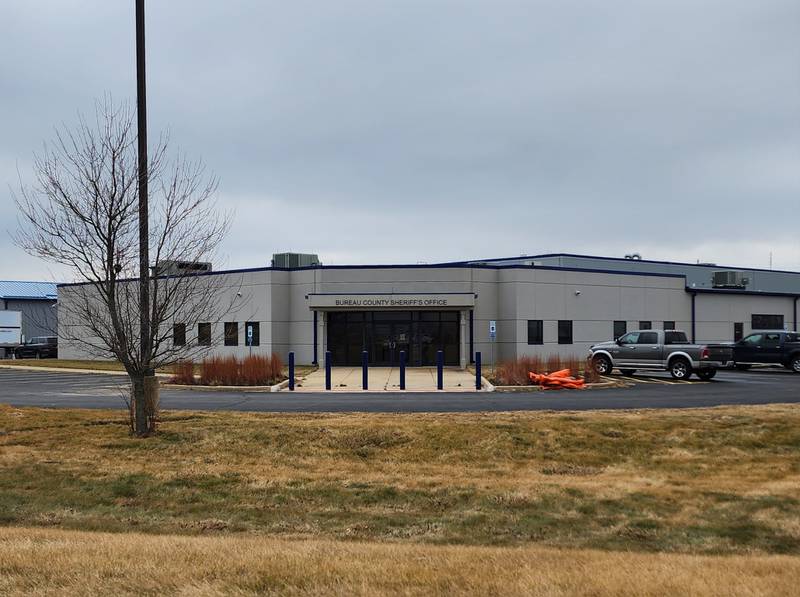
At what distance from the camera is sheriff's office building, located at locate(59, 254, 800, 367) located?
3762cm

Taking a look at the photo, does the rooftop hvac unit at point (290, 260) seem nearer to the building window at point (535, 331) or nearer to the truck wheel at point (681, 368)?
the building window at point (535, 331)

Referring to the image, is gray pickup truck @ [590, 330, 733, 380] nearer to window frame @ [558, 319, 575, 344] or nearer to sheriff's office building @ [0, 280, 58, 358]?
window frame @ [558, 319, 575, 344]

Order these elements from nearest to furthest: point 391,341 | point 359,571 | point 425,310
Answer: point 359,571
point 391,341
point 425,310

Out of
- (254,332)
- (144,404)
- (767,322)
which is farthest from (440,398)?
(767,322)

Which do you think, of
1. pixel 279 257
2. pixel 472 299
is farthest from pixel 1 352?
pixel 472 299

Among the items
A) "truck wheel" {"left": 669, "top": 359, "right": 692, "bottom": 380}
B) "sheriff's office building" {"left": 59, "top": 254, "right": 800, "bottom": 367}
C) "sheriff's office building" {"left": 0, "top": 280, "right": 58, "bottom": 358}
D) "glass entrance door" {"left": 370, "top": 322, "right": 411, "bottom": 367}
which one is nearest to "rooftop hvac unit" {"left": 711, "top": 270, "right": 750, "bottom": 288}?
"sheriff's office building" {"left": 59, "top": 254, "right": 800, "bottom": 367}

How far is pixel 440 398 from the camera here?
21.1 metres

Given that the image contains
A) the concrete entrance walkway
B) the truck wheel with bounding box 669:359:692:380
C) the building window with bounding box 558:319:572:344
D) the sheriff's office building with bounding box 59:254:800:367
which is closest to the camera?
the concrete entrance walkway

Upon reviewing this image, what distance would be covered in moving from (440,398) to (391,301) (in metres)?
15.9

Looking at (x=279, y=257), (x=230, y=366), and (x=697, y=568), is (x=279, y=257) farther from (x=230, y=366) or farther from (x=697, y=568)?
(x=697, y=568)

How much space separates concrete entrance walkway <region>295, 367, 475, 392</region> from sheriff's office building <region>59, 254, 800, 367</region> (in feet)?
6.94

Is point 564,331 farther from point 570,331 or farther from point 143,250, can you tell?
point 143,250

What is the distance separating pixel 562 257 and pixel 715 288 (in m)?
9.52

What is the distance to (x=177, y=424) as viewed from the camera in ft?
47.2
